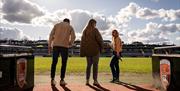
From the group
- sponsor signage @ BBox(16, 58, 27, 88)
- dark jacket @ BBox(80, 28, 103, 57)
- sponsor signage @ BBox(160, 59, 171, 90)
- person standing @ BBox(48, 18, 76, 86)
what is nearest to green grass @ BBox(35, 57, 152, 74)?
dark jacket @ BBox(80, 28, 103, 57)

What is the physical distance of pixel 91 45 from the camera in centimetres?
1250

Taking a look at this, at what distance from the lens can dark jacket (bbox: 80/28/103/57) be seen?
41.0ft

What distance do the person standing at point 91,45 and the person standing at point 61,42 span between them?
0.54m

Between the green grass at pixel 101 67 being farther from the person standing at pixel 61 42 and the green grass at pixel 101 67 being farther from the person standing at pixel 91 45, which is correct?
the person standing at pixel 61 42

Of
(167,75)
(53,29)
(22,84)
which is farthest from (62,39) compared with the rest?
(167,75)

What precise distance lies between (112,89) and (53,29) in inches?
104

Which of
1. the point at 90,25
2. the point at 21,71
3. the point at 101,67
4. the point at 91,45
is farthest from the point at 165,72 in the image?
the point at 101,67

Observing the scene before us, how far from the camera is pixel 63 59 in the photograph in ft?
38.8

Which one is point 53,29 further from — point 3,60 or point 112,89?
point 3,60

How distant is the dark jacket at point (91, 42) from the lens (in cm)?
1248

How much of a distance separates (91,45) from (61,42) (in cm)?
106

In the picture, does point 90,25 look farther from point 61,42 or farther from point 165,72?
point 165,72

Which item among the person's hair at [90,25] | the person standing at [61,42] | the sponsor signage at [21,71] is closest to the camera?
the sponsor signage at [21,71]

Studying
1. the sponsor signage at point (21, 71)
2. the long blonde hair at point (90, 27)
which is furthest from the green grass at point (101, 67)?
the sponsor signage at point (21, 71)
